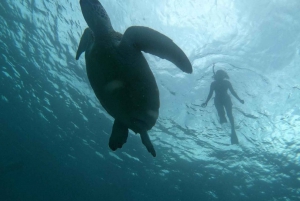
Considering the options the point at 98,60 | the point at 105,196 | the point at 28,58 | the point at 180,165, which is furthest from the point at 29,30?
the point at 105,196

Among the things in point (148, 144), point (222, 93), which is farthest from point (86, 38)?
point (222, 93)

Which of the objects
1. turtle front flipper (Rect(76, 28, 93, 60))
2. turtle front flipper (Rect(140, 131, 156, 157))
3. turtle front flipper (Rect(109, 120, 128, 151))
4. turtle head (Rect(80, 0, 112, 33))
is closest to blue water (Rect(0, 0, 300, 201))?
turtle front flipper (Rect(76, 28, 93, 60))

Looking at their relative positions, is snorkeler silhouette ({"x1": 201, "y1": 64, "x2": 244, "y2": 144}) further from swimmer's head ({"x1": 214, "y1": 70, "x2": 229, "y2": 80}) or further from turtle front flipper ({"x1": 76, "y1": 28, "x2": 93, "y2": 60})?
turtle front flipper ({"x1": 76, "y1": 28, "x2": 93, "y2": 60})

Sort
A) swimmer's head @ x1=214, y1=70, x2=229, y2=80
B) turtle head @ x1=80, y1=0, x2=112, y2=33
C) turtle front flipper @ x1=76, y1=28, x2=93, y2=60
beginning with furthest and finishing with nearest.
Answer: swimmer's head @ x1=214, y1=70, x2=229, y2=80 → turtle front flipper @ x1=76, y1=28, x2=93, y2=60 → turtle head @ x1=80, y1=0, x2=112, y2=33

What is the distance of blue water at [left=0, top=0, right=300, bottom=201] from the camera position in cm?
865

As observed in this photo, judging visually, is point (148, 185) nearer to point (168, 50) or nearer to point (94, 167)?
point (94, 167)

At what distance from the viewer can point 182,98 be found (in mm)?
11914

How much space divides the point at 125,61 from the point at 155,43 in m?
0.55

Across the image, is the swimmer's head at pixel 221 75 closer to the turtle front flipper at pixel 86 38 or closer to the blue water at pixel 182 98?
the blue water at pixel 182 98

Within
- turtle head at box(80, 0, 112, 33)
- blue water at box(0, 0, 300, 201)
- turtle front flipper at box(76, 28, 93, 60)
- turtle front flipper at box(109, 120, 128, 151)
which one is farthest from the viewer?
blue water at box(0, 0, 300, 201)

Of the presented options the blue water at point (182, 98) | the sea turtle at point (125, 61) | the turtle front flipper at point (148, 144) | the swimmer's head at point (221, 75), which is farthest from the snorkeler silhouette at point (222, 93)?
the sea turtle at point (125, 61)

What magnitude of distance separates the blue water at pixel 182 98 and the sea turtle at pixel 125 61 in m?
5.75

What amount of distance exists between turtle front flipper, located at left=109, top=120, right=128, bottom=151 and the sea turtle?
0.51 metres

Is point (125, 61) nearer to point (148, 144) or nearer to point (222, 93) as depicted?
point (148, 144)
